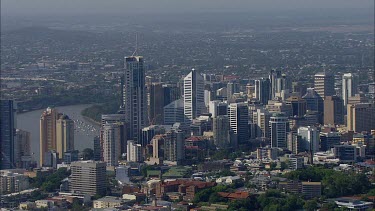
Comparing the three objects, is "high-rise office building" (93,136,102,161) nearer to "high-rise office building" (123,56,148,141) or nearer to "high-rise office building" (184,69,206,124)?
"high-rise office building" (123,56,148,141)

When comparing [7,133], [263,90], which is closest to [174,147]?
[7,133]

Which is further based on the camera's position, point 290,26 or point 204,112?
point 290,26

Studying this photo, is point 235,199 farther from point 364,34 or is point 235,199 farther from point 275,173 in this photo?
point 364,34

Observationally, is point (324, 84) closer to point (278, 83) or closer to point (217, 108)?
point (278, 83)

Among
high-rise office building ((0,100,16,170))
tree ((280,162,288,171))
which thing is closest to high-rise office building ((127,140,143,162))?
high-rise office building ((0,100,16,170))

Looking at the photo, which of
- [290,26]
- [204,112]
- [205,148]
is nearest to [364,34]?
[290,26]
